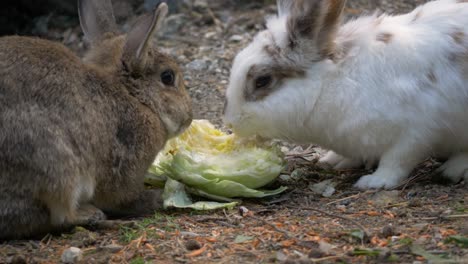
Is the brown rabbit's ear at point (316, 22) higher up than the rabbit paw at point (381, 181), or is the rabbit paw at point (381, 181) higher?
the brown rabbit's ear at point (316, 22)

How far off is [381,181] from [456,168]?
2.03 feet

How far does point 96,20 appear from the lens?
255 inches

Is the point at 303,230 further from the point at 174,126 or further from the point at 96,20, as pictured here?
the point at 96,20

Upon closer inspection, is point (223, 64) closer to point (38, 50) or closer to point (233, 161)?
point (233, 161)

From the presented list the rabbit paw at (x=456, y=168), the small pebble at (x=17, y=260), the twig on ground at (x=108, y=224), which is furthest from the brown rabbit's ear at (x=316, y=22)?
the small pebble at (x=17, y=260)

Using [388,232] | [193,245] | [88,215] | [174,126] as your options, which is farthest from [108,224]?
[388,232]

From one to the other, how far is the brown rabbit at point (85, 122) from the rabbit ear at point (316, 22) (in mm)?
1001

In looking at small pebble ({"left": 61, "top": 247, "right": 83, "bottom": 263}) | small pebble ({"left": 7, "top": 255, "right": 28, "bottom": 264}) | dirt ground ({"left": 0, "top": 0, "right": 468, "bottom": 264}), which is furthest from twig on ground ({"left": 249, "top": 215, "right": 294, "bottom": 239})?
small pebble ({"left": 7, "top": 255, "right": 28, "bottom": 264})

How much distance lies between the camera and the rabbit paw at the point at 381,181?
20.2 feet

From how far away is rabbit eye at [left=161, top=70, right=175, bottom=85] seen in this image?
6191 millimetres

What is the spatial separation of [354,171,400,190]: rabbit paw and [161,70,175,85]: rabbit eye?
1719mm

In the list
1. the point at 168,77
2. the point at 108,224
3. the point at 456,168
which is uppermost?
the point at 168,77

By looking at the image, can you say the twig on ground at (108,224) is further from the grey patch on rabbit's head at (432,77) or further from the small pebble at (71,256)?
the grey patch on rabbit's head at (432,77)

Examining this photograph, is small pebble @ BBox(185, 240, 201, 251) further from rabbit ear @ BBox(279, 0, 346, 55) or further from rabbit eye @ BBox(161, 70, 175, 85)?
rabbit ear @ BBox(279, 0, 346, 55)
